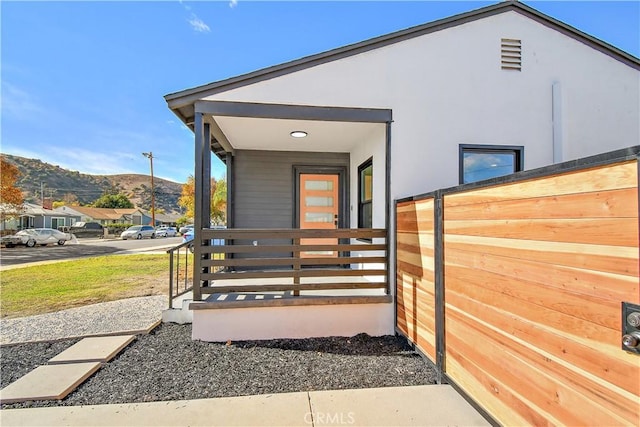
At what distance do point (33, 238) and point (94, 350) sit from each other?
24616mm

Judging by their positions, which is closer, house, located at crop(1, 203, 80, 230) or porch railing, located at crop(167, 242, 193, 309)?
porch railing, located at crop(167, 242, 193, 309)

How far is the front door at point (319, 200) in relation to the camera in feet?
21.9

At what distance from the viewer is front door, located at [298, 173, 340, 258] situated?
6664 millimetres

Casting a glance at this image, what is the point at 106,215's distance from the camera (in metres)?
49.6

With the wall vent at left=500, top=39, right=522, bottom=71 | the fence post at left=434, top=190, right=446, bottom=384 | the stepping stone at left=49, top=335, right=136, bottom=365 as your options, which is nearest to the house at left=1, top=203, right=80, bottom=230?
the stepping stone at left=49, top=335, right=136, bottom=365

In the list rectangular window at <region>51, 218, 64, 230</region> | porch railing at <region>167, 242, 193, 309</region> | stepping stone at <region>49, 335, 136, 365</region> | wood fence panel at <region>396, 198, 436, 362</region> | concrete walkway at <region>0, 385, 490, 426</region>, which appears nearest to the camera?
concrete walkway at <region>0, 385, 490, 426</region>

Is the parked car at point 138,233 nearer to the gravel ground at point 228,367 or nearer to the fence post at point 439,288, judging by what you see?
the gravel ground at point 228,367

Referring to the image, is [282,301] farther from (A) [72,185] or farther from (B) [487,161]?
(A) [72,185]

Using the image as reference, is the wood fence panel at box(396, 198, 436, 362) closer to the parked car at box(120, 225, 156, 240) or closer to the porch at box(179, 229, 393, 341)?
the porch at box(179, 229, 393, 341)

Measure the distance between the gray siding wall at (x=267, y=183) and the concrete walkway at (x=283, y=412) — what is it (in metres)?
4.24

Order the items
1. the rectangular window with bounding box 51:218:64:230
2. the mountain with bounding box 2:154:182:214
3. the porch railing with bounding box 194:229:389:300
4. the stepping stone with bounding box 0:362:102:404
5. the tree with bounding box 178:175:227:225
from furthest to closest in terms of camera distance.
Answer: the mountain with bounding box 2:154:182:214 < the rectangular window with bounding box 51:218:64:230 < the tree with bounding box 178:175:227:225 < the porch railing with bounding box 194:229:389:300 < the stepping stone with bounding box 0:362:102:404

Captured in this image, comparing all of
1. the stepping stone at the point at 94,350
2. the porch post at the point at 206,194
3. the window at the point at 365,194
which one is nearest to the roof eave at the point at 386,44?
the porch post at the point at 206,194

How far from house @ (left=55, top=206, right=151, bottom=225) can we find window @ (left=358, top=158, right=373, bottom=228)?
50769mm

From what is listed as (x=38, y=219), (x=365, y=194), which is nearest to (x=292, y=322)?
(x=365, y=194)
